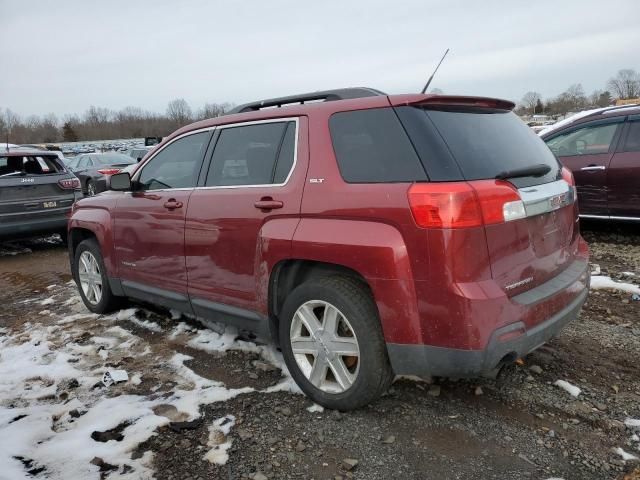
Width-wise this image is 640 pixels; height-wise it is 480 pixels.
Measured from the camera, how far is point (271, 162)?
3.28 m

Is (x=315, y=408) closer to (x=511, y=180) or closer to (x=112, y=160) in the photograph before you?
(x=511, y=180)

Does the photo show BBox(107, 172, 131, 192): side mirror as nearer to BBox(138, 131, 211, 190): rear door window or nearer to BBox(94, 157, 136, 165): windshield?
BBox(138, 131, 211, 190): rear door window

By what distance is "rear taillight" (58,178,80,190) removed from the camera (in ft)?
27.3

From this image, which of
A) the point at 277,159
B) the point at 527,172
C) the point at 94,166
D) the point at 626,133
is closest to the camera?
the point at 527,172

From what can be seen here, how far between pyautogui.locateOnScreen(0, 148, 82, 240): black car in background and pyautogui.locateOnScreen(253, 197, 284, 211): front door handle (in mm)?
6140

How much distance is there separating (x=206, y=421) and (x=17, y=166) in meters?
7.26

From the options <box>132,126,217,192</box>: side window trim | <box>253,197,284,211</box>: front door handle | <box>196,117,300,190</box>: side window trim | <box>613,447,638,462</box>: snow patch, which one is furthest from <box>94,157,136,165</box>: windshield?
<box>613,447,638,462</box>: snow patch

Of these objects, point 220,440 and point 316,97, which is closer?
point 220,440

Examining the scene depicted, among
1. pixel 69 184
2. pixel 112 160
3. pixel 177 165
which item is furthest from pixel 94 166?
pixel 177 165

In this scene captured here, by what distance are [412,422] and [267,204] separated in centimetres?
153

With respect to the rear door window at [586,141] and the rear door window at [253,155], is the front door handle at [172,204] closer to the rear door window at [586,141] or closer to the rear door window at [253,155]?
the rear door window at [253,155]

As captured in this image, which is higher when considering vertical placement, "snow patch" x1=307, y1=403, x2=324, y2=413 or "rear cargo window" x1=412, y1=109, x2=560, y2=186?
"rear cargo window" x1=412, y1=109, x2=560, y2=186

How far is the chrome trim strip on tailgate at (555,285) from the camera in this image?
259 centimetres

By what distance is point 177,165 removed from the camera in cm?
412
